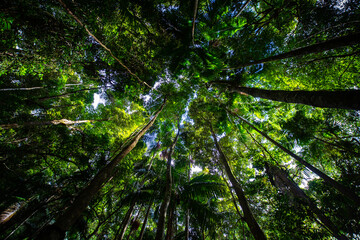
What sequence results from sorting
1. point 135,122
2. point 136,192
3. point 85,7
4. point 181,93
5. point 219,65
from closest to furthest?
point 85,7 < point 219,65 < point 136,192 < point 181,93 < point 135,122

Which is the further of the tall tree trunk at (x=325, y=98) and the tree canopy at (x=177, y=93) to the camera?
the tree canopy at (x=177, y=93)

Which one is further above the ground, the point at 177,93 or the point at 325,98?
the point at 177,93

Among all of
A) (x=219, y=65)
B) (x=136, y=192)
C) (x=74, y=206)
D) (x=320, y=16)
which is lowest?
(x=74, y=206)

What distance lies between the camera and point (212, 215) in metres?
5.36

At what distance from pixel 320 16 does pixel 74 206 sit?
8.92 m

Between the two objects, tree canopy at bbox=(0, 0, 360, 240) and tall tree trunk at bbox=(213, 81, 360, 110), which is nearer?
tall tree trunk at bbox=(213, 81, 360, 110)

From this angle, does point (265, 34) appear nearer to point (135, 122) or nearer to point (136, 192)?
point (135, 122)

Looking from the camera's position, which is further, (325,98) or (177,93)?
(177,93)

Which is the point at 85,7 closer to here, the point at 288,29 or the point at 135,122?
the point at 135,122

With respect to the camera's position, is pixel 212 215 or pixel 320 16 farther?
pixel 212 215

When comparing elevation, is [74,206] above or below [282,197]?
below

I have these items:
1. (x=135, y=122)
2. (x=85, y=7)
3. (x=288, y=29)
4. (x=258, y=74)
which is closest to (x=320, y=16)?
(x=288, y=29)

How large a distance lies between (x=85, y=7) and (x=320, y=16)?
783 centimetres

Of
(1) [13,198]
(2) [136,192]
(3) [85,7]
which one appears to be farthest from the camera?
(2) [136,192]
